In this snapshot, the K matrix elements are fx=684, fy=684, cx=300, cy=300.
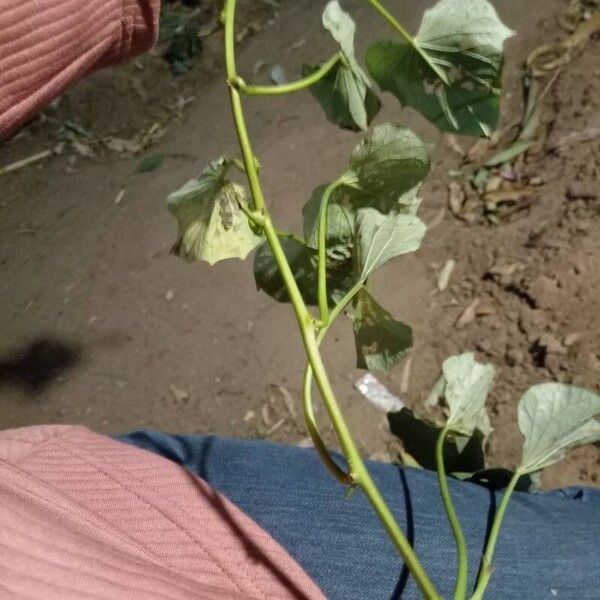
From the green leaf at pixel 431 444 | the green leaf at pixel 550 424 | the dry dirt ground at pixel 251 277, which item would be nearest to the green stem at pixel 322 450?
the green leaf at pixel 550 424

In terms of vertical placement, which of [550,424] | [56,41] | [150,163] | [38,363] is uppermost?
[56,41]

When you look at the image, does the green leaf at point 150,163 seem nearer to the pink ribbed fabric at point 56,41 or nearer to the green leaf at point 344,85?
the pink ribbed fabric at point 56,41

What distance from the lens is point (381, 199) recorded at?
51 cm

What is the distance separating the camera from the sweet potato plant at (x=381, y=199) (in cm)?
44

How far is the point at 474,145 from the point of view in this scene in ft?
5.56

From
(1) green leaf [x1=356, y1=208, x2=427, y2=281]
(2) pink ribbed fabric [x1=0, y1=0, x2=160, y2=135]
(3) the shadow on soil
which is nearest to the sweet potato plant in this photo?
(1) green leaf [x1=356, y1=208, x2=427, y2=281]

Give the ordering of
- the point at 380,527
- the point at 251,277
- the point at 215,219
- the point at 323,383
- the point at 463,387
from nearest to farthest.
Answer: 1. the point at 323,383
2. the point at 215,219
3. the point at 463,387
4. the point at 380,527
5. the point at 251,277

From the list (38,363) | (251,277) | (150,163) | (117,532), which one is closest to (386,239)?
(117,532)

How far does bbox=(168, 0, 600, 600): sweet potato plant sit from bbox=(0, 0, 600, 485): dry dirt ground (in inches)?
30.2

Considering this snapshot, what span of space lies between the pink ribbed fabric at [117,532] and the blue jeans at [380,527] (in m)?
0.10

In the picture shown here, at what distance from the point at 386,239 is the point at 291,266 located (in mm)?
126

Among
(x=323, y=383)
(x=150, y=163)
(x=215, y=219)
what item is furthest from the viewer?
(x=150, y=163)

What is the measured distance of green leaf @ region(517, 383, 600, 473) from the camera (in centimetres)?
53

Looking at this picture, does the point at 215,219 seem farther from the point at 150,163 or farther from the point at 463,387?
the point at 150,163
